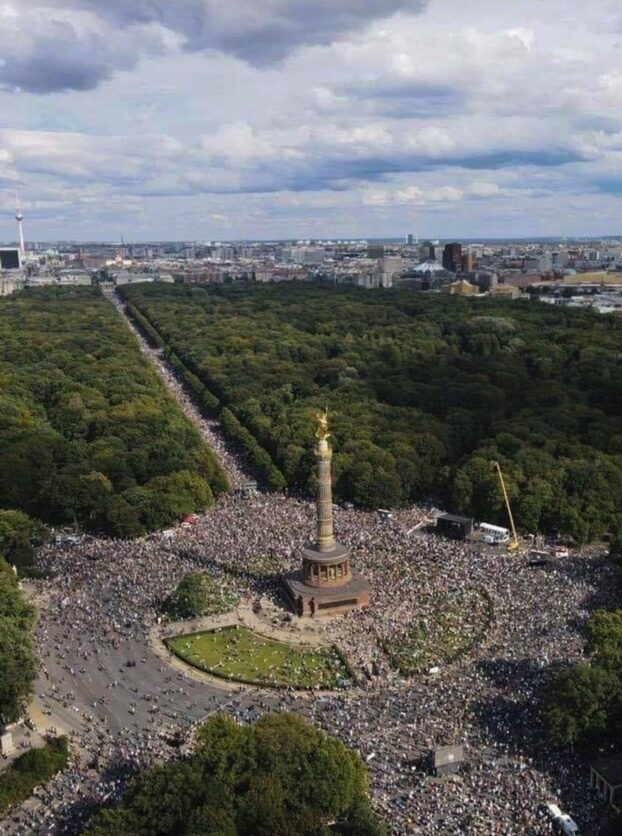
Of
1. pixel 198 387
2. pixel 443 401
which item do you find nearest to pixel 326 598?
pixel 443 401

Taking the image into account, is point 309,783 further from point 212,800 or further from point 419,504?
point 419,504

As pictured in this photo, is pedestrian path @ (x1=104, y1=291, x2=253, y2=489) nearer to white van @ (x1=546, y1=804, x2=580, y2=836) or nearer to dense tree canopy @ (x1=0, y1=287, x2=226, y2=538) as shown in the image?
dense tree canopy @ (x1=0, y1=287, x2=226, y2=538)

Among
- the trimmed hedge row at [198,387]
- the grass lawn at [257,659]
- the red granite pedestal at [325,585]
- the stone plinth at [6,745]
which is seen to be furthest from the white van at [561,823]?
the trimmed hedge row at [198,387]

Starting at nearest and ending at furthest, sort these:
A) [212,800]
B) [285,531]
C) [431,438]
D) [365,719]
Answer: [212,800]
[365,719]
[285,531]
[431,438]

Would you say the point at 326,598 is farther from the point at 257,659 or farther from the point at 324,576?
the point at 257,659

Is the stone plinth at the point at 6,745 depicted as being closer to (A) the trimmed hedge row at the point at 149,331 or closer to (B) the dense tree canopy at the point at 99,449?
(B) the dense tree canopy at the point at 99,449

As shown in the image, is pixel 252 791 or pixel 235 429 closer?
pixel 252 791

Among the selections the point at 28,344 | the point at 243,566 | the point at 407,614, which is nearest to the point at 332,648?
the point at 407,614
